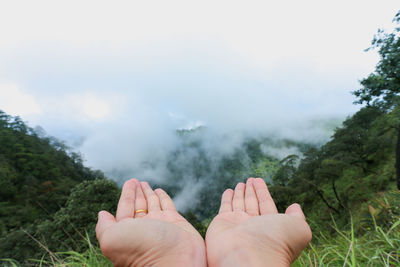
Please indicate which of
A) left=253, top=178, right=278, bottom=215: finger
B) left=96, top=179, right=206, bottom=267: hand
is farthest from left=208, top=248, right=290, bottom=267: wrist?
left=253, top=178, right=278, bottom=215: finger

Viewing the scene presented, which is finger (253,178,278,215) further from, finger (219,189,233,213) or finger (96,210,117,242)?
finger (96,210,117,242)

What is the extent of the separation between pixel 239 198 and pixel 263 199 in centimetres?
29

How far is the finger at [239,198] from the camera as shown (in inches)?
97.1

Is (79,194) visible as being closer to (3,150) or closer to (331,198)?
(331,198)

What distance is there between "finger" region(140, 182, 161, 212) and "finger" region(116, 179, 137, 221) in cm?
18

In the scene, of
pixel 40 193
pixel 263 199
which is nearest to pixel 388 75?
pixel 263 199

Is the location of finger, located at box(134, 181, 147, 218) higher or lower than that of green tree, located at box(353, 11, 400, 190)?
lower

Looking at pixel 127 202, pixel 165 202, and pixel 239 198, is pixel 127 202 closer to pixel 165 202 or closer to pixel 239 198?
pixel 165 202

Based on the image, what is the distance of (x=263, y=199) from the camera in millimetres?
2471

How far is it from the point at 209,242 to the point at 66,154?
2447cm

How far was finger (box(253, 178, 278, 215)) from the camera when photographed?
236 centimetres

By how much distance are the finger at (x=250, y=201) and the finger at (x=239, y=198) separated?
5 cm

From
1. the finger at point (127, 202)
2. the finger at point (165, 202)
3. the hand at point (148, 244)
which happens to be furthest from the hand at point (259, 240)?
the finger at point (127, 202)

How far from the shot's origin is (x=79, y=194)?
24.4 ft
